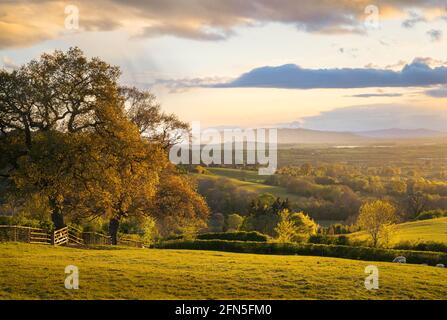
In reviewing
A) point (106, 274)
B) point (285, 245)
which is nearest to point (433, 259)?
point (285, 245)

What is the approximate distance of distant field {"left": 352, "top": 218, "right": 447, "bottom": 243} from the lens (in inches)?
2479

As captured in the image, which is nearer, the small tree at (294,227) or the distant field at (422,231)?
the small tree at (294,227)

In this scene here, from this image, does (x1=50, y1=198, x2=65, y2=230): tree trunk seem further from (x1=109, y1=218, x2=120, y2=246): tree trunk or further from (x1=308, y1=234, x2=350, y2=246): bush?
(x1=308, y1=234, x2=350, y2=246): bush

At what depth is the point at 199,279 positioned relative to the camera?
2542 centimetres

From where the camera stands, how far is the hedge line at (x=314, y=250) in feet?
140

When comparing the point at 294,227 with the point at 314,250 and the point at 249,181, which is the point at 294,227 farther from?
the point at 249,181

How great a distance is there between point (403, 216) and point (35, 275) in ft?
343

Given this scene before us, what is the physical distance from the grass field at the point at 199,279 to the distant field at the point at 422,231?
1208 inches

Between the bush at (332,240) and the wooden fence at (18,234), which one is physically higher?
the wooden fence at (18,234)

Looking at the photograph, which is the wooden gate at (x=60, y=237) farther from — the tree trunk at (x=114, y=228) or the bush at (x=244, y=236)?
the bush at (x=244, y=236)

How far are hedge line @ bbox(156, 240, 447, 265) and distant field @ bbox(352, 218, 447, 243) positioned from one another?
1443cm

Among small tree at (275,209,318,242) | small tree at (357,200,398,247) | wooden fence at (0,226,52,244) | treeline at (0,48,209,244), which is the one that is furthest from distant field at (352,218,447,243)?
wooden fence at (0,226,52,244)

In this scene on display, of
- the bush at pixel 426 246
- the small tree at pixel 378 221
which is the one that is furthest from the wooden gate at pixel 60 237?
the small tree at pixel 378 221
